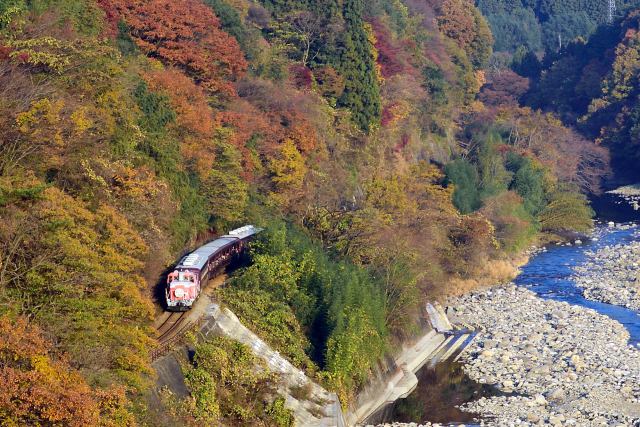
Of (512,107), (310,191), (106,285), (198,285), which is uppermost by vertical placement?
(106,285)

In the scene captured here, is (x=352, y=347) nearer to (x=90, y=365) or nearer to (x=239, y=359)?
(x=239, y=359)

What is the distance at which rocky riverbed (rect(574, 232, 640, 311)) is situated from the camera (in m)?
48.8

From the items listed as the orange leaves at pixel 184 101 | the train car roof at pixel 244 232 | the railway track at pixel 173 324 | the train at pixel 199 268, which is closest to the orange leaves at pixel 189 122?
the orange leaves at pixel 184 101

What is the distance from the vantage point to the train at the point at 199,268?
96.7 ft

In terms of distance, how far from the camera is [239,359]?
28.0 m

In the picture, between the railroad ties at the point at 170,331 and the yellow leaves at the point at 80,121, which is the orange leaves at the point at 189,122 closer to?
the yellow leaves at the point at 80,121

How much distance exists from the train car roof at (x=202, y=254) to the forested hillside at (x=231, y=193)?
1.09 metres

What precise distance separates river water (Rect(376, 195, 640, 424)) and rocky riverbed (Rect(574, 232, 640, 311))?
593mm

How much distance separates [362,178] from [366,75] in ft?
32.8

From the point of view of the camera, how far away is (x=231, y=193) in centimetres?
4050

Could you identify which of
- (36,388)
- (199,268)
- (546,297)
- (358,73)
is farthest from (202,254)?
(358,73)

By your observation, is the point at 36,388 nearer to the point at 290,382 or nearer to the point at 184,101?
the point at 290,382

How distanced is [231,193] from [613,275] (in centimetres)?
2407

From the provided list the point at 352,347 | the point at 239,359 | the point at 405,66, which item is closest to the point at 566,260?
the point at 405,66
